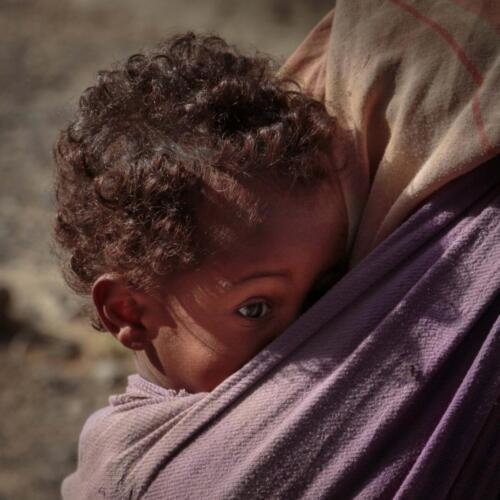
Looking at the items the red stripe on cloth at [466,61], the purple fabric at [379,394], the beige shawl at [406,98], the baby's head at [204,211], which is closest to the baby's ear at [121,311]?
the baby's head at [204,211]

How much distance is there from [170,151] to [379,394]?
544 mm

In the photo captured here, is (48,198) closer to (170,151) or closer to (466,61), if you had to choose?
(170,151)

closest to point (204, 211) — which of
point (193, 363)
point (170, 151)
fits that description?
point (170, 151)

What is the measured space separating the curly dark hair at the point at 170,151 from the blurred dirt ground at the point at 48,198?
432 millimetres

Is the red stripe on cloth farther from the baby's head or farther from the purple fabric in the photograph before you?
the baby's head

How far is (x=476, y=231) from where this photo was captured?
4.62 feet

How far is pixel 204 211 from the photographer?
1502 millimetres

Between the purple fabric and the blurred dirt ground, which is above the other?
the blurred dirt ground

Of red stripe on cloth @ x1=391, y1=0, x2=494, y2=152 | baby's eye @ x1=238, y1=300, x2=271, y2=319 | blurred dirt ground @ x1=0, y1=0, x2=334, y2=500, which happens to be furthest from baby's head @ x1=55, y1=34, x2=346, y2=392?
blurred dirt ground @ x1=0, y1=0, x2=334, y2=500

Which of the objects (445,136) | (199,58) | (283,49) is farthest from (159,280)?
(283,49)

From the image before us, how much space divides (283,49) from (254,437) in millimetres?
5525

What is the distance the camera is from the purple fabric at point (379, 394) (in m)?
1.34

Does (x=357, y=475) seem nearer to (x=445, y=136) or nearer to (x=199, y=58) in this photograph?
(x=445, y=136)

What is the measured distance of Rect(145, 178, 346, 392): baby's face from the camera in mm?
1489
